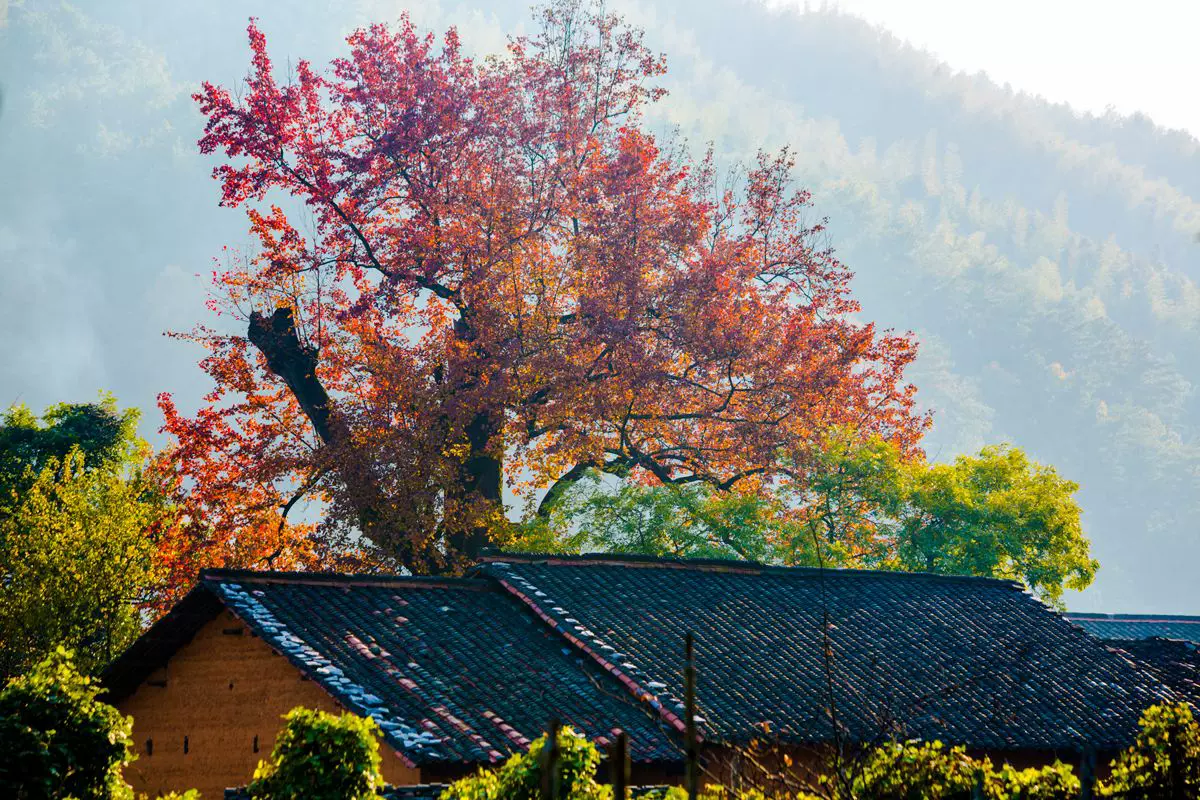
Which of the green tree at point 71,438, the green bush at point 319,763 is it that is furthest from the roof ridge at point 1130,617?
the green bush at point 319,763

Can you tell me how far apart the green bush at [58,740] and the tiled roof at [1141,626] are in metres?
31.6

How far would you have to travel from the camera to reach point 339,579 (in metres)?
19.8

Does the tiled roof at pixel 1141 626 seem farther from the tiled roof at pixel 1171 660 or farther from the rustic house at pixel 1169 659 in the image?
the tiled roof at pixel 1171 660

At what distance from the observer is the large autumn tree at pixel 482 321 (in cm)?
3098

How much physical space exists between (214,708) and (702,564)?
891 centimetres

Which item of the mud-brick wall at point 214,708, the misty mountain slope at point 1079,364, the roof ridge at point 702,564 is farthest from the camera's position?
the misty mountain slope at point 1079,364

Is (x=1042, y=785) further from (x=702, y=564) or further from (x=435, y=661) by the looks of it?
(x=702, y=564)

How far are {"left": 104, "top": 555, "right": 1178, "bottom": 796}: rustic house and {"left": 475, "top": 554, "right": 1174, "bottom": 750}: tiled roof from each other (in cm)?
4

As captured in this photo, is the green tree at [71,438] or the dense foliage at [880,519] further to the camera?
the green tree at [71,438]

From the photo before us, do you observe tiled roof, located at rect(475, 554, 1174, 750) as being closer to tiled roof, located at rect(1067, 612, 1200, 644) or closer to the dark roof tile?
the dark roof tile

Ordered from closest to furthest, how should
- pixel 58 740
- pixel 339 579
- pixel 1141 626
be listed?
pixel 58 740
pixel 339 579
pixel 1141 626

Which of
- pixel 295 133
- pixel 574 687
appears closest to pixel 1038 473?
pixel 574 687

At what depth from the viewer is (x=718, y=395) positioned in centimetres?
3288

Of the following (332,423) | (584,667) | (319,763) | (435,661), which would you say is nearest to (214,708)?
(435,661)
